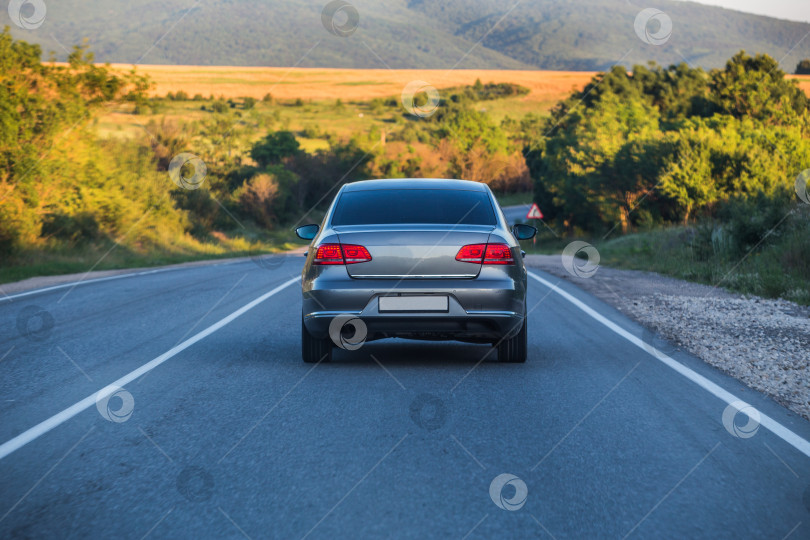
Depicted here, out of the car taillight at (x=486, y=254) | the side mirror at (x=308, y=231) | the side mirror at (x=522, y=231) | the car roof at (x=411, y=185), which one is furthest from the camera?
the side mirror at (x=308, y=231)

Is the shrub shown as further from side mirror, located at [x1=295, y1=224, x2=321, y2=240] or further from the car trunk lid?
the car trunk lid

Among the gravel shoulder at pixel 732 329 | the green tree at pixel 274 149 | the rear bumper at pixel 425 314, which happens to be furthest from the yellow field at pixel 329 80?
the rear bumper at pixel 425 314

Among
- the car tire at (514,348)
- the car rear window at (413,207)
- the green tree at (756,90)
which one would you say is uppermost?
the car rear window at (413,207)

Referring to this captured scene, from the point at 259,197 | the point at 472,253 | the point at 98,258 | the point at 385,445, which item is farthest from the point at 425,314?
the point at 259,197

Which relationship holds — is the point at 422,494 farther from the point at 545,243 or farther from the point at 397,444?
the point at 545,243

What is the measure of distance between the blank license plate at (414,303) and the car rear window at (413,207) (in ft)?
2.50

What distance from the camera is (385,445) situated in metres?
4.93

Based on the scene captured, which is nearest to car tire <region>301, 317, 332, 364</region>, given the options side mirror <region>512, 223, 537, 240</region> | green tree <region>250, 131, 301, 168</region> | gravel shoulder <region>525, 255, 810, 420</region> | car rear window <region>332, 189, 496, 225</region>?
car rear window <region>332, 189, 496, 225</region>

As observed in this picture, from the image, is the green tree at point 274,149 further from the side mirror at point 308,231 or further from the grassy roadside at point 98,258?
the side mirror at point 308,231

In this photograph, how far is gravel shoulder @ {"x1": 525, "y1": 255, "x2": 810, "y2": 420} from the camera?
7.17 metres

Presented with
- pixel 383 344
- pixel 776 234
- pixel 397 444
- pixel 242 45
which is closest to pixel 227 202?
pixel 776 234

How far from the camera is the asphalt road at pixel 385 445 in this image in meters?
3.75

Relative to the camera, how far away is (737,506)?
3939 millimetres

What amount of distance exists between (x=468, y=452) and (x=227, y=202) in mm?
50292
